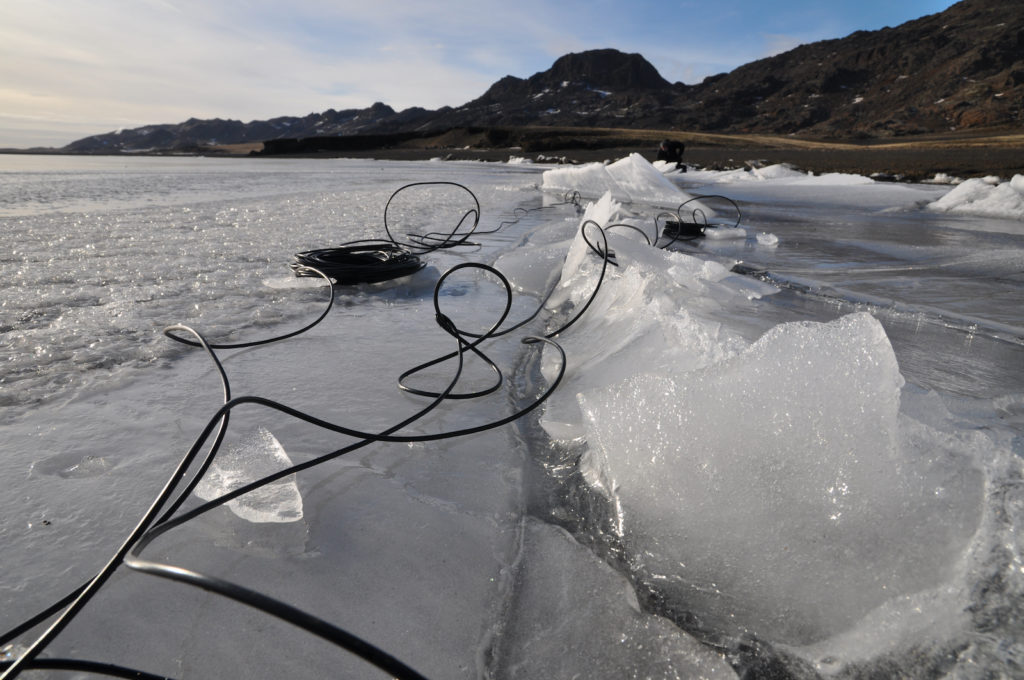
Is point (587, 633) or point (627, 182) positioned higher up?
point (627, 182)

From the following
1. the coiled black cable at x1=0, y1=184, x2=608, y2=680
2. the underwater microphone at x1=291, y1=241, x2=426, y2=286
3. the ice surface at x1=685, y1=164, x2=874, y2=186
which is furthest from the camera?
the ice surface at x1=685, y1=164, x2=874, y2=186

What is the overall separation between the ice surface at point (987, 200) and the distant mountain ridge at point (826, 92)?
175 feet

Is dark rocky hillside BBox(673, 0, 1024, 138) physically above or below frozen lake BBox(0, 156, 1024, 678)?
above

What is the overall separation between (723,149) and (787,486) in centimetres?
2927

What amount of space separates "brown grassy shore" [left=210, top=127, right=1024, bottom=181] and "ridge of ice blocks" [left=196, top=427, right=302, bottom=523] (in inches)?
526

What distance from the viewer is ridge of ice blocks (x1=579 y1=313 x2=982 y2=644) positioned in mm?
822

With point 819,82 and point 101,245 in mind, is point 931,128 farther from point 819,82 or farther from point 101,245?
point 101,245

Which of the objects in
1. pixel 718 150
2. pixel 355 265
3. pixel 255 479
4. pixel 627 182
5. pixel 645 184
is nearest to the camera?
pixel 255 479

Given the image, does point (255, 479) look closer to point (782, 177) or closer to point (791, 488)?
point (791, 488)

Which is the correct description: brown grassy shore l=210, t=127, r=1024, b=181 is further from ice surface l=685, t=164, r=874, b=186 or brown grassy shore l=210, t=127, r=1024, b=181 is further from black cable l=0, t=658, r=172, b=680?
black cable l=0, t=658, r=172, b=680

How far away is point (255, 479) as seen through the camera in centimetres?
109

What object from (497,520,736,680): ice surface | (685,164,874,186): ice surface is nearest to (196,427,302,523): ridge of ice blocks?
(497,520,736,680): ice surface

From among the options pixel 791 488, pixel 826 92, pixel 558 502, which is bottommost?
pixel 558 502

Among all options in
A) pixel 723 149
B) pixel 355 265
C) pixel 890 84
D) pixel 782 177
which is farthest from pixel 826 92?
pixel 355 265
